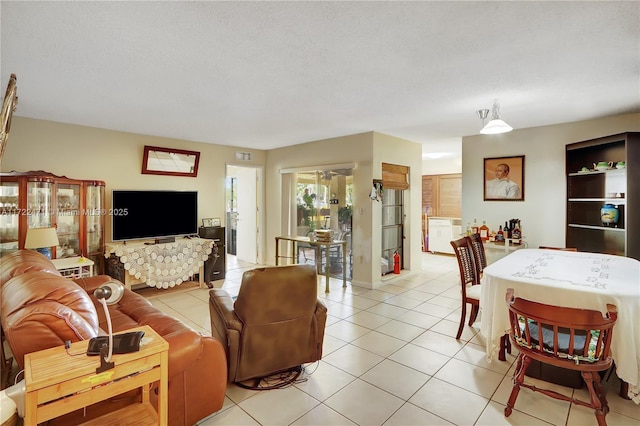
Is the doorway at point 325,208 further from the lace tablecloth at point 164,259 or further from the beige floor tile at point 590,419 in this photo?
the beige floor tile at point 590,419

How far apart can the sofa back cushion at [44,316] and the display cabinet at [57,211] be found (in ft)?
8.25

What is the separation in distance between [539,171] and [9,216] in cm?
671

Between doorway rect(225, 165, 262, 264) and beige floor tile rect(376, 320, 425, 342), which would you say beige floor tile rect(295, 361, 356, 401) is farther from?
doorway rect(225, 165, 262, 264)

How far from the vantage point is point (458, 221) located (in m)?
7.93

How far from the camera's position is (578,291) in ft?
6.91

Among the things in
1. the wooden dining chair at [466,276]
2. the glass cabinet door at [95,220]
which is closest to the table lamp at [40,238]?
the glass cabinet door at [95,220]

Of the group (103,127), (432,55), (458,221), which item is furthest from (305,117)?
(458,221)

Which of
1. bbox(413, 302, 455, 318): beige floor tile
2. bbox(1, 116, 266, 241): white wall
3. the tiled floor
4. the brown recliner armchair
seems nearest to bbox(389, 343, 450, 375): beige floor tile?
the tiled floor

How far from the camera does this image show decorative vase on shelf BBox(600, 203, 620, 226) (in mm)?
3678

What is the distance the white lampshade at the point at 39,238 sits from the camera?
3.30 metres

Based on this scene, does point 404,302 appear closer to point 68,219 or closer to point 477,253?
point 477,253

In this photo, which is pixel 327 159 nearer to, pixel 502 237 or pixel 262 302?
pixel 502 237

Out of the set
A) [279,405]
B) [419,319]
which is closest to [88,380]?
[279,405]

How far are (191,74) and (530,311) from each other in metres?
3.06
